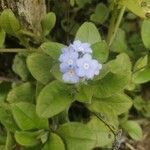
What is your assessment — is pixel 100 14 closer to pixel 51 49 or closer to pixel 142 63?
pixel 142 63

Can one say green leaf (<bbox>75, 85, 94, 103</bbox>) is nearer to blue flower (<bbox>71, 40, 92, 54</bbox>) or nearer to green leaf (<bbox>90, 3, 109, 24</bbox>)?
blue flower (<bbox>71, 40, 92, 54</bbox>)

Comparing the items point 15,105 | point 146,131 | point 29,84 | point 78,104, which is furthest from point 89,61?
point 146,131

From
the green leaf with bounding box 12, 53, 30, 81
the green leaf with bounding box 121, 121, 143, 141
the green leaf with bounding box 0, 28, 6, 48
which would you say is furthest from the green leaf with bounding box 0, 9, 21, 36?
the green leaf with bounding box 121, 121, 143, 141

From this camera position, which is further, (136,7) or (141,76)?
(141,76)

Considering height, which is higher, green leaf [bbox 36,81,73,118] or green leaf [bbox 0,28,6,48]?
green leaf [bbox 0,28,6,48]

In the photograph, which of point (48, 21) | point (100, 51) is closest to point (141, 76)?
point (100, 51)

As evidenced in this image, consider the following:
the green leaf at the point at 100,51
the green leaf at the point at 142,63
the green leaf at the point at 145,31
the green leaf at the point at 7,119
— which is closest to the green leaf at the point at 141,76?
the green leaf at the point at 142,63
